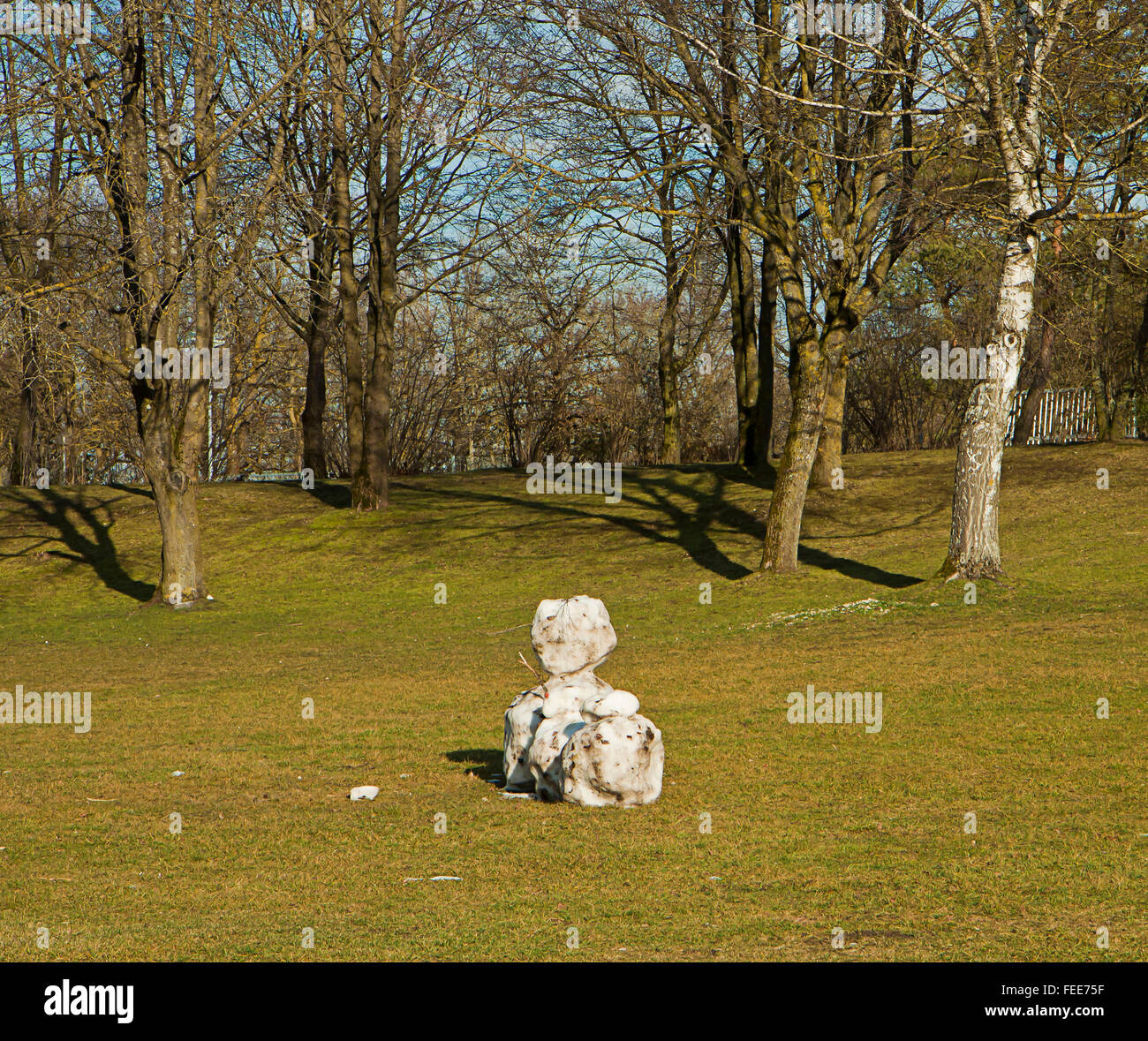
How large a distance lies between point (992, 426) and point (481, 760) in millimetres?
10625

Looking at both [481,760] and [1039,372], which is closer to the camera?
[481,760]

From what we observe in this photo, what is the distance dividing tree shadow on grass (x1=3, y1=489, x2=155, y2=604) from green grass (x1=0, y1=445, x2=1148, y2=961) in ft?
1.20

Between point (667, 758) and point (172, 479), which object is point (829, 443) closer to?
point (172, 479)

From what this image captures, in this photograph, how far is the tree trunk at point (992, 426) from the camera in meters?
17.3

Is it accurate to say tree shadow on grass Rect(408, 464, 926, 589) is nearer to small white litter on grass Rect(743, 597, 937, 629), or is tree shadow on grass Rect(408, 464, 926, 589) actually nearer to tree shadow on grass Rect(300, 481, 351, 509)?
small white litter on grass Rect(743, 597, 937, 629)

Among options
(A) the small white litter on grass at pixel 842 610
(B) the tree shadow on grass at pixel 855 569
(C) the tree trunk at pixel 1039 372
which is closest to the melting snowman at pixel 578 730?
(A) the small white litter on grass at pixel 842 610

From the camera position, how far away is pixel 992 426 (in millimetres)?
17359

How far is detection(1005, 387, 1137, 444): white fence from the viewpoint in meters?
35.7

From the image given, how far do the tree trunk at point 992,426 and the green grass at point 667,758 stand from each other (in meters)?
0.69

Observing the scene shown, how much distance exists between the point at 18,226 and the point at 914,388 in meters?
25.4

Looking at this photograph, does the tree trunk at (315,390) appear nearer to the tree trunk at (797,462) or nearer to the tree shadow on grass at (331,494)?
the tree shadow on grass at (331,494)

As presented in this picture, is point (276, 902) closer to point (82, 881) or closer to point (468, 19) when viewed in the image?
point (82, 881)

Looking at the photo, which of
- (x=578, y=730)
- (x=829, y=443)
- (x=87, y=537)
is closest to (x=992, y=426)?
(x=829, y=443)

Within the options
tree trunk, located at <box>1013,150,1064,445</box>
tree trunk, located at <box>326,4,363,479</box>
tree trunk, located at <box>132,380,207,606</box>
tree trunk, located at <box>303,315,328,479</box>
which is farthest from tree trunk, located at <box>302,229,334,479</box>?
tree trunk, located at <box>1013,150,1064,445</box>
